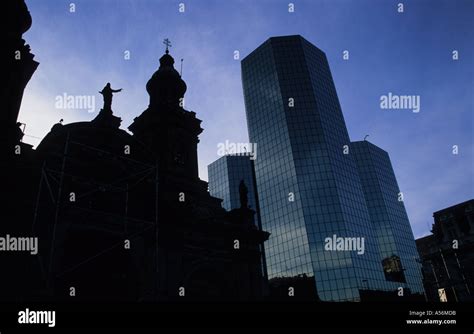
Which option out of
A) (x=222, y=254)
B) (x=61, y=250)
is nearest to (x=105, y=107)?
(x=61, y=250)

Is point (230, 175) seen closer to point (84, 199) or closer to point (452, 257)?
point (452, 257)

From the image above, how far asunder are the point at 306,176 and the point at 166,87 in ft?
149

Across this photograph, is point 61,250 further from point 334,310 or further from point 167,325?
point 334,310

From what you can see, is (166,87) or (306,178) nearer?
(166,87)

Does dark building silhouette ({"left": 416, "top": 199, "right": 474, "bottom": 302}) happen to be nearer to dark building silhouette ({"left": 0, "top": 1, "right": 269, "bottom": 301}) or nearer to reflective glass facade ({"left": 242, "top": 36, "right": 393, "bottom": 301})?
reflective glass facade ({"left": 242, "top": 36, "right": 393, "bottom": 301})

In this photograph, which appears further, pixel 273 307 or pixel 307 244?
pixel 307 244

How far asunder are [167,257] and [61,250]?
6.89 metres

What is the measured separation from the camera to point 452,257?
41.5m

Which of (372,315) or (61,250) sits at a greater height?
(61,250)

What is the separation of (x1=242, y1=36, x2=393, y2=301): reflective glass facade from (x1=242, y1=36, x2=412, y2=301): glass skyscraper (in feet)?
0.62

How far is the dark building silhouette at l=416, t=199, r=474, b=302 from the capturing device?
129 feet

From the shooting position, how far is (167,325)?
704 cm

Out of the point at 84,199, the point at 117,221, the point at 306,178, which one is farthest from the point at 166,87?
the point at 306,178

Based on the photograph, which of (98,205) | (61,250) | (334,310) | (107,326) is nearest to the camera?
(107,326)
